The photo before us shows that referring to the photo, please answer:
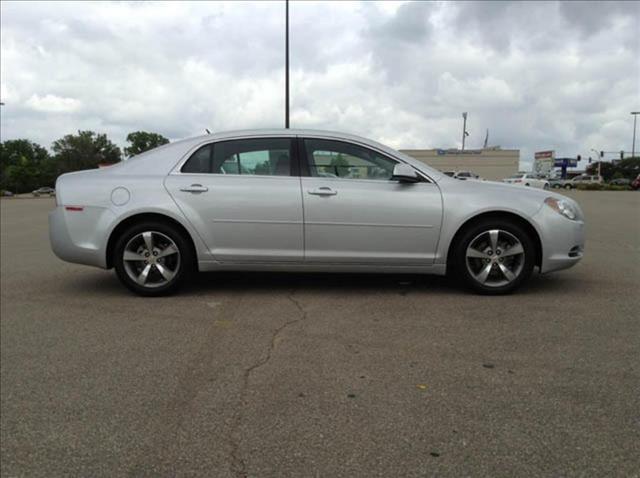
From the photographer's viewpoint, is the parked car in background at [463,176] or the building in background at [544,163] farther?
the building in background at [544,163]

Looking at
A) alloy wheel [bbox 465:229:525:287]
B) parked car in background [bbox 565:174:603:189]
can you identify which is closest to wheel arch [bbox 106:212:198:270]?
alloy wheel [bbox 465:229:525:287]

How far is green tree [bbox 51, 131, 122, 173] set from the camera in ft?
376

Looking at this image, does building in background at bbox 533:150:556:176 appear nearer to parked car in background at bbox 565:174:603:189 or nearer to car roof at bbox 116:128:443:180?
parked car in background at bbox 565:174:603:189

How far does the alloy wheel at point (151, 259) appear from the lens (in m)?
4.97

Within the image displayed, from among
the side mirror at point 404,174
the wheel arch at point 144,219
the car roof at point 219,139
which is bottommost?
the wheel arch at point 144,219

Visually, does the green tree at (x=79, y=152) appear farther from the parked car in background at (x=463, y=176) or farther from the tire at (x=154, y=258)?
the tire at (x=154, y=258)

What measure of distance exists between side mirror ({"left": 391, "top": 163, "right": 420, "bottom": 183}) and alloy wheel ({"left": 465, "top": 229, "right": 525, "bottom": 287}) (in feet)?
2.58

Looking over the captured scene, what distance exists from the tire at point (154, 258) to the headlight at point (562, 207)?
3356 millimetres

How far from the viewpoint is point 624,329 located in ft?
13.1

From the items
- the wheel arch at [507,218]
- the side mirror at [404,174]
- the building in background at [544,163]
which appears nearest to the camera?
the side mirror at [404,174]

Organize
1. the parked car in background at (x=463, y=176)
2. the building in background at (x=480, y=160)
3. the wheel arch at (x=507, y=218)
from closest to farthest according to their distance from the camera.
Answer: the wheel arch at (x=507, y=218) < the parked car in background at (x=463, y=176) < the building in background at (x=480, y=160)

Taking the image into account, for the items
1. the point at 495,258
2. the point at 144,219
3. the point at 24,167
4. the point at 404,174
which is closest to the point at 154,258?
the point at 144,219

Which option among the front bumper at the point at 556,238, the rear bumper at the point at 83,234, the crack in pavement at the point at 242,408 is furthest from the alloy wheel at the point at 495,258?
the rear bumper at the point at 83,234

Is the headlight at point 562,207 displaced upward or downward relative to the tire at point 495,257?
upward
